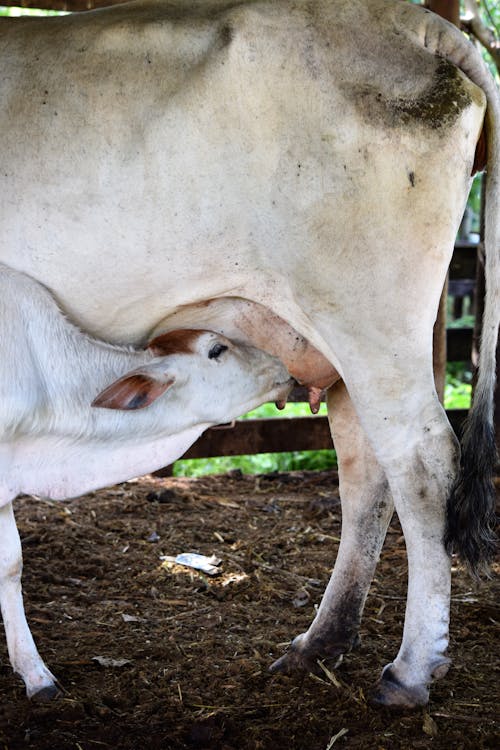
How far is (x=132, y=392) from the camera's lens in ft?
11.2

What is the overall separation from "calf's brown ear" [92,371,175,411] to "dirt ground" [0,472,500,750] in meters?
0.95

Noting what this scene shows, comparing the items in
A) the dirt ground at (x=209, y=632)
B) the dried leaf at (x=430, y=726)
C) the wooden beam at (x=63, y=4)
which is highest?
the wooden beam at (x=63, y=4)

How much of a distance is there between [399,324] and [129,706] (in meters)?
1.52

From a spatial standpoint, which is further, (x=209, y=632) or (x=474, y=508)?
(x=209, y=632)

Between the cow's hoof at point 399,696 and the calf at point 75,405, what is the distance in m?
1.07

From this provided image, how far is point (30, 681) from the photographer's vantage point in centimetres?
336

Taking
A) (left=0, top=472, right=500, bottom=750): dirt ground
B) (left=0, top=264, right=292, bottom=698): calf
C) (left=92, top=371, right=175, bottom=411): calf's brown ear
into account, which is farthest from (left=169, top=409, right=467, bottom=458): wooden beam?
(left=92, top=371, right=175, bottom=411): calf's brown ear

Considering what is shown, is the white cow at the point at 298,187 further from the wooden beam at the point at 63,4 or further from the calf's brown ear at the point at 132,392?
the wooden beam at the point at 63,4

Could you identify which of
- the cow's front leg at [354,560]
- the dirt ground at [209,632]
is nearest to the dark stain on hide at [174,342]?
the cow's front leg at [354,560]

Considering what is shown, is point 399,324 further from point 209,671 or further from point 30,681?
point 30,681

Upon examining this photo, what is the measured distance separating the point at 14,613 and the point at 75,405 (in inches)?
28.5

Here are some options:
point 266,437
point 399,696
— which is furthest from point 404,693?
point 266,437

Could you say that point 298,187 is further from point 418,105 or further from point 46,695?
point 46,695

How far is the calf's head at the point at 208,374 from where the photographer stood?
3.60 metres
